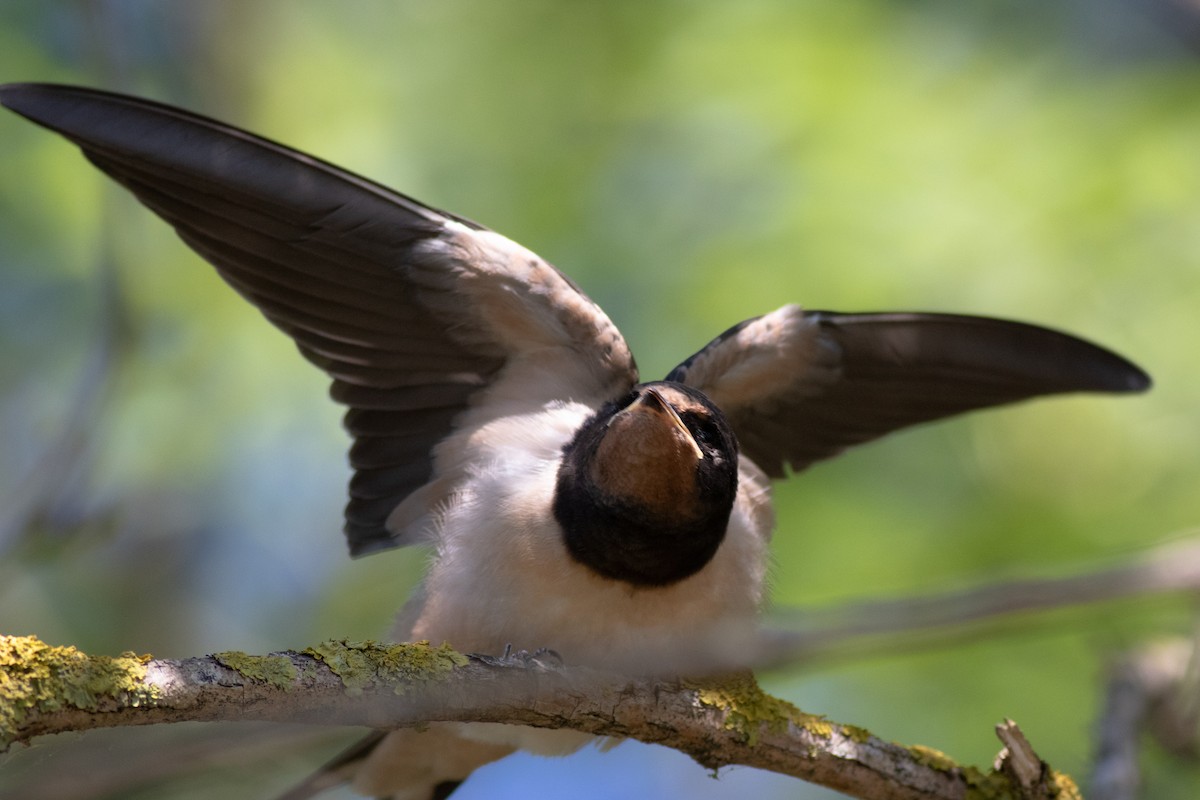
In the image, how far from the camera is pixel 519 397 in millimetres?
4703

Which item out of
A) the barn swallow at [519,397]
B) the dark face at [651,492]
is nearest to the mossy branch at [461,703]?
the barn swallow at [519,397]

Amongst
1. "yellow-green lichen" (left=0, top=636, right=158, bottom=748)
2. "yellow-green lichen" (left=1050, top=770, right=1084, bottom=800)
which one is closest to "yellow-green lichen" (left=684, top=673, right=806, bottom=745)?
"yellow-green lichen" (left=1050, top=770, right=1084, bottom=800)

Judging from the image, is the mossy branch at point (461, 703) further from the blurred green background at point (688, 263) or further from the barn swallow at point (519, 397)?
the blurred green background at point (688, 263)

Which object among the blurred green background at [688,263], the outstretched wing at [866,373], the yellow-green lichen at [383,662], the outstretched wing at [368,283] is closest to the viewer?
the yellow-green lichen at [383,662]

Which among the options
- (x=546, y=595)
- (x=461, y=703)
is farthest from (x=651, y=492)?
(x=461, y=703)

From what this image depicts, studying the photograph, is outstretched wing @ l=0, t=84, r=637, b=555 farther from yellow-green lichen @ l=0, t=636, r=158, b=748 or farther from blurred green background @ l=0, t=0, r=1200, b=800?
yellow-green lichen @ l=0, t=636, r=158, b=748

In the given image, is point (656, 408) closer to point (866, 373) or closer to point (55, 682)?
point (866, 373)

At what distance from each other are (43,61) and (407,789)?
468 cm

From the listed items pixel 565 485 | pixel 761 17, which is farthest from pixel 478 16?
pixel 565 485

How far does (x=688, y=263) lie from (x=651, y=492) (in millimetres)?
2954

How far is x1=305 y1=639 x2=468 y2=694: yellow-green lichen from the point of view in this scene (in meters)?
3.03

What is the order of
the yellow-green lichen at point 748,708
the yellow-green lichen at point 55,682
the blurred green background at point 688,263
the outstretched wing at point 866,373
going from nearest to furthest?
the yellow-green lichen at point 55,682 < the yellow-green lichen at point 748,708 < the outstretched wing at point 866,373 < the blurred green background at point 688,263

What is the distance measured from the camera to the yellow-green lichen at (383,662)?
119 inches

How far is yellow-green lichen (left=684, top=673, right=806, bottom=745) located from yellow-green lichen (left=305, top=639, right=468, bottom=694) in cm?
84
